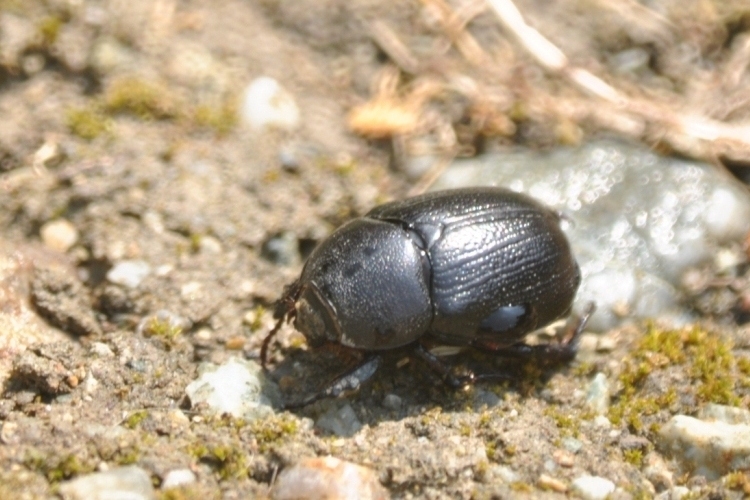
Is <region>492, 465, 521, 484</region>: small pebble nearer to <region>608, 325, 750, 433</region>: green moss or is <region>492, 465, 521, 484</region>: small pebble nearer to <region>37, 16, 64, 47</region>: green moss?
<region>608, 325, 750, 433</region>: green moss

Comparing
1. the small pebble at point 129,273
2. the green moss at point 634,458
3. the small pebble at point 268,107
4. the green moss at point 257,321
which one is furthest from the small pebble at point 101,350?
the green moss at point 634,458

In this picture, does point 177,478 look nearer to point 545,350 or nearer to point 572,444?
point 572,444

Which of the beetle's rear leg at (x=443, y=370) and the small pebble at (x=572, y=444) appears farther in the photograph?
the beetle's rear leg at (x=443, y=370)

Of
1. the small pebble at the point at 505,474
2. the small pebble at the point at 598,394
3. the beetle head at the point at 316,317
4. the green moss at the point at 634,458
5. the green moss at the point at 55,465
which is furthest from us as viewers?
the small pebble at the point at 598,394

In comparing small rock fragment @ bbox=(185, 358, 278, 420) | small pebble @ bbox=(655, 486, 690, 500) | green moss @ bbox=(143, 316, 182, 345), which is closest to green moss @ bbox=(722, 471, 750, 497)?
small pebble @ bbox=(655, 486, 690, 500)

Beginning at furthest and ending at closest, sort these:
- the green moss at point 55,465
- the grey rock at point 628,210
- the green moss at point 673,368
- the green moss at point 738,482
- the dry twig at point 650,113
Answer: the dry twig at point 650,113 → the grey rock at point 628,210 → the green moss at point 673,368 → the green moss at point 738,482 → the green moss at point 55,465

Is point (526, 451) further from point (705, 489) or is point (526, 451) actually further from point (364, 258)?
point (364, 258)

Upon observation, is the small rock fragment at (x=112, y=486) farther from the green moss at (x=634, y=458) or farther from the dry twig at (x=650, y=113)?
the dry twig at (x=650, y=113)

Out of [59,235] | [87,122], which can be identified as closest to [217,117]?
[87,122]
